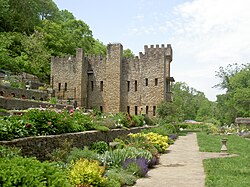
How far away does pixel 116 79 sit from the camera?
3600 cm

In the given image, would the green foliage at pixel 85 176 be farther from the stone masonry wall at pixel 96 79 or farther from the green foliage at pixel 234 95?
the green foliage at pixel 234 95

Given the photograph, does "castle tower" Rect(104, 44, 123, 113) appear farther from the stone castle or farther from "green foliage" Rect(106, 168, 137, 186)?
"green foliage" Rect(106, 168, 137, 186)

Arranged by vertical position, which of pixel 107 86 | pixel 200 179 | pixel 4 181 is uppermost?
pixel 107 86

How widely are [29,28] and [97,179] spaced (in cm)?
4211

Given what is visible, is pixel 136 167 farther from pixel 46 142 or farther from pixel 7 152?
pixel 7 152

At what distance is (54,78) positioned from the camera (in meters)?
38.4

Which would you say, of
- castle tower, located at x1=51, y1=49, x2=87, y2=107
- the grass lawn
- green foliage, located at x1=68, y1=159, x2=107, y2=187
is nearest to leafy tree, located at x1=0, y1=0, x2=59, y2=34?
castle tower, located at x1=51, y1=49, x2=87, y2=107

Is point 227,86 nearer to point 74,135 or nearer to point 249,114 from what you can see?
point 249,114

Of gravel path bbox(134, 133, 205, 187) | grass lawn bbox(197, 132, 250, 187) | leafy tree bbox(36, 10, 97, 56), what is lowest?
gravel path bbox(134, 133, 205, 187)

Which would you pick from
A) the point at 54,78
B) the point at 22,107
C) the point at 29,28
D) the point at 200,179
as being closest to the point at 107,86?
the point at 54,78

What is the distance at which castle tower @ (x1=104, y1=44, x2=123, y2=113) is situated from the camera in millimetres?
35938

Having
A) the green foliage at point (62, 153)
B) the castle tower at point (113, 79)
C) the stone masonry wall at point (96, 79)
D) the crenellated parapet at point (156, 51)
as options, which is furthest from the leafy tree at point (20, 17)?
the green foliage at point (62, 153)

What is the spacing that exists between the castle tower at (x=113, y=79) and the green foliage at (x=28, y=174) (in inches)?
1237

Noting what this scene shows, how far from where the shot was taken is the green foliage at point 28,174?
3.94 meters
